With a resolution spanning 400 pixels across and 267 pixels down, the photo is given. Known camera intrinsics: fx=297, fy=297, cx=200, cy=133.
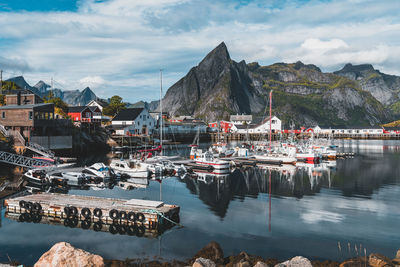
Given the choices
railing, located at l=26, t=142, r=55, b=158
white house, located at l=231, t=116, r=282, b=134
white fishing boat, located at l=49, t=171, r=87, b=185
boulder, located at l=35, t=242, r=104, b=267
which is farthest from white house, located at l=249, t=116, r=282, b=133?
boulder, located at l=35, t=242, r=104, b=267

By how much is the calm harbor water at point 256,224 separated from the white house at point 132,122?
5717 cm

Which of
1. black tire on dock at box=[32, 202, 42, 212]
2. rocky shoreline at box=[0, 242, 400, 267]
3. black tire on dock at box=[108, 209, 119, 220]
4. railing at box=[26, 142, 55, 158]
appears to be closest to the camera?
rocky shoreline at box=[0, 242, 400, 267]

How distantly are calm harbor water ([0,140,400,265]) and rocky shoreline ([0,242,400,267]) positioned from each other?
1346 mm

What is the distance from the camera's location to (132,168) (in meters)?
44.2

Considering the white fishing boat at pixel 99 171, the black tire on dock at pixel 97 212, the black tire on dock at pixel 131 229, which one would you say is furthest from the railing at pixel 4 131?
the black tire on dock at pixel 131 229

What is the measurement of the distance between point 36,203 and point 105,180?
14610mm

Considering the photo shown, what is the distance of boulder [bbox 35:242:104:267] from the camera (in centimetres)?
1348

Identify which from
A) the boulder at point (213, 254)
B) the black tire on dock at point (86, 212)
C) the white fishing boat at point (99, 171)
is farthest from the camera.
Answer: the white fishing boat at point (99, 171)

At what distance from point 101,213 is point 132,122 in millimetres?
77231

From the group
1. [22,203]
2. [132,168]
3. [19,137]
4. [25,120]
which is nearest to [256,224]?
[22,203]

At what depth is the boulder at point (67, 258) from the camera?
44.2ft

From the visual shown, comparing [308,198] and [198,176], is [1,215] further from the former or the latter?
[308,198]

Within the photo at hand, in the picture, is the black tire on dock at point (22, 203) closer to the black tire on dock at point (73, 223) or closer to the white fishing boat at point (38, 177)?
the black tire on dock at point (73, 223)

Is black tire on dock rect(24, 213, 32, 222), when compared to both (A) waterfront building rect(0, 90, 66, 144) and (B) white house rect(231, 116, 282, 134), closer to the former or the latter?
(A) waterfront building rect(0, 90, 66, 144)
